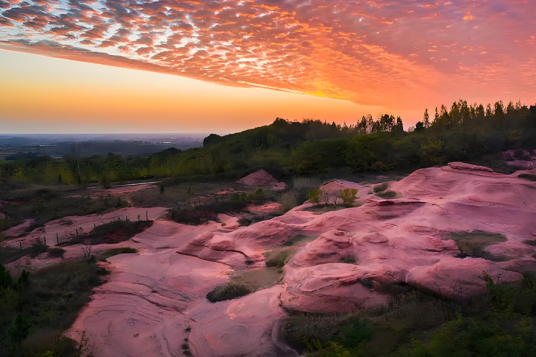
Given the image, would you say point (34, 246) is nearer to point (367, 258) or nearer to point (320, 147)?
point (367, 258)

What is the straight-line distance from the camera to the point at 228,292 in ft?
29.6

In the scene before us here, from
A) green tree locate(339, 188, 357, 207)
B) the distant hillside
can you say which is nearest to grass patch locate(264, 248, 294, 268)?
green tree locate(339, 188, 357, 207)

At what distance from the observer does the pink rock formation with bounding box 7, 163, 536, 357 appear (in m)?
7.28

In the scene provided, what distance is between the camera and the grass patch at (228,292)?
888cm

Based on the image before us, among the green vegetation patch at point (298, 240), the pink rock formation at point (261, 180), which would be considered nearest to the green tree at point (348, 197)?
the green vegetation patch at point (298, 240)

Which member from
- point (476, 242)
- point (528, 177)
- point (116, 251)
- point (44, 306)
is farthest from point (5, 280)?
point (528, 177)

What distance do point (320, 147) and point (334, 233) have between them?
23.6 metres

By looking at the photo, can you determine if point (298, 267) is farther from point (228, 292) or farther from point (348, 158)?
point (348, 158)

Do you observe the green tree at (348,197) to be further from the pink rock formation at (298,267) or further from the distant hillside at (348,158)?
the distant hillside at (348,158)

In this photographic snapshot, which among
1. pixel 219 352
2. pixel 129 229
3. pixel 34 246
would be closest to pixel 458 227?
pixel 219 352

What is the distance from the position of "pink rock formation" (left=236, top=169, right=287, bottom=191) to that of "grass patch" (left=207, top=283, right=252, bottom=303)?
66.8 ft

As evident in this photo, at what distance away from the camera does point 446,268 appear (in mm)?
7723

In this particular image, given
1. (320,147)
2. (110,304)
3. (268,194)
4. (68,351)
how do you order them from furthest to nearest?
(320,147) < (268,194) < (110,304) < (68,351)

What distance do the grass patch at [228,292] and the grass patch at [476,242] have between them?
240 inches
